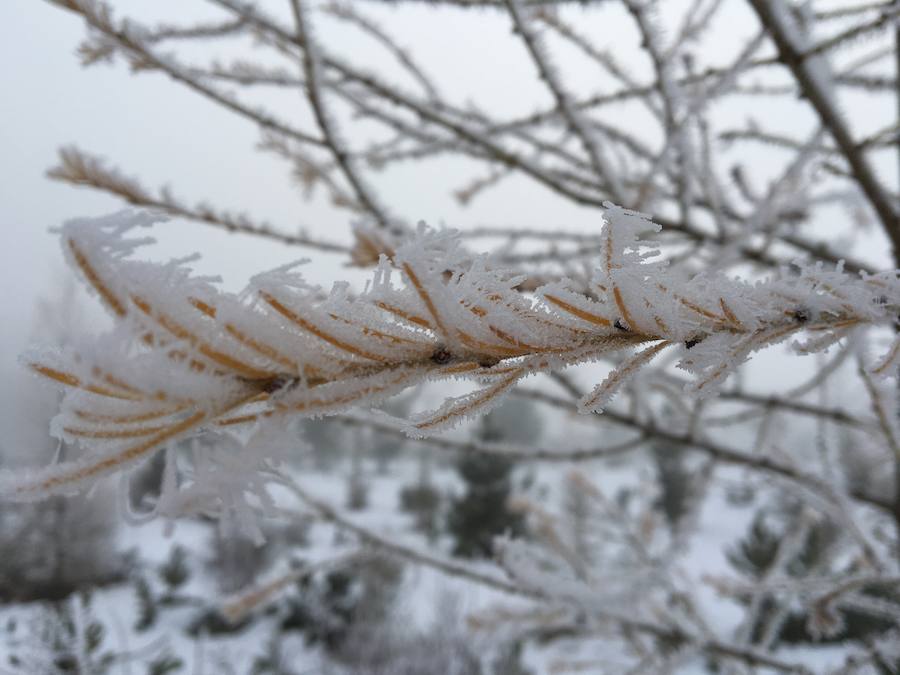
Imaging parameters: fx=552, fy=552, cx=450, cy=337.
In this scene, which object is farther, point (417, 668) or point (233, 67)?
point (417, 668)

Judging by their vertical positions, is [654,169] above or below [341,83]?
below

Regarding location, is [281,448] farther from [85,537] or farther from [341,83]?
[85,537]

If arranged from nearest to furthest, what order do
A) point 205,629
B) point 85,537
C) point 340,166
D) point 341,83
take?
point 340,166 → point 341,83 → point 205,629 → point 85,537

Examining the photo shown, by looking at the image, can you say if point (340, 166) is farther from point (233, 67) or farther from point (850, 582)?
point (850, 582)

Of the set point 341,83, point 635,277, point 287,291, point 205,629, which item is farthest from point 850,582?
point 205,629

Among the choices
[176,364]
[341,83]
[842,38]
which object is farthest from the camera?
[341,83]

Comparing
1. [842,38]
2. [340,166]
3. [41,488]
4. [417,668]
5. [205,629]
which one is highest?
[842,38]

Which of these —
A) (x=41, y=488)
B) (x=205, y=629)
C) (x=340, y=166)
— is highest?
(x=340, y=166)

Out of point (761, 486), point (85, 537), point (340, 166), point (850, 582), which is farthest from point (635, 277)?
point (85, 537)

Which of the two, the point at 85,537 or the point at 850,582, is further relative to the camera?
the point at 85,537
